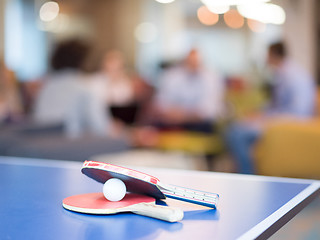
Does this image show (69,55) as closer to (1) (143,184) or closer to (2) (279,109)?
(2) (279,109)

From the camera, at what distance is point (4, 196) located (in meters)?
1.15

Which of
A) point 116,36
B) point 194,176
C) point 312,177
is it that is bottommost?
point 312,177

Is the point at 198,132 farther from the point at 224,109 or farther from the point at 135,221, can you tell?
the point at 135,221

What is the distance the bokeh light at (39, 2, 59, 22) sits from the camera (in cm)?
940

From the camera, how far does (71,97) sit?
4.11 meters

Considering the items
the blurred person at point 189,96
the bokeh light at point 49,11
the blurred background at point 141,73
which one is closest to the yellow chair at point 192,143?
the blurred background at point 141,73

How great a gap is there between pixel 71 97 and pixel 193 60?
2.03 meters

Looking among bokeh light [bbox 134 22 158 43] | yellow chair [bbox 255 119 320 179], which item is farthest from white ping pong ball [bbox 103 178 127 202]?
bokeh light [bbox 134 22 158 43]

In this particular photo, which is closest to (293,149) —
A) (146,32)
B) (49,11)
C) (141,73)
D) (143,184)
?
(143,184)

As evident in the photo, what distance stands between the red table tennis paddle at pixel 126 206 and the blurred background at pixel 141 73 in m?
1.92

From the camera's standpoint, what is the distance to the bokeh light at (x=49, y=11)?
9.40 metres

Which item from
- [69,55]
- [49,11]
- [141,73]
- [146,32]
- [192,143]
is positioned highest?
[49,11]

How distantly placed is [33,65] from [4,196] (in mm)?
8571

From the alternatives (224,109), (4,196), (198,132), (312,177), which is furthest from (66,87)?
(4,196)
